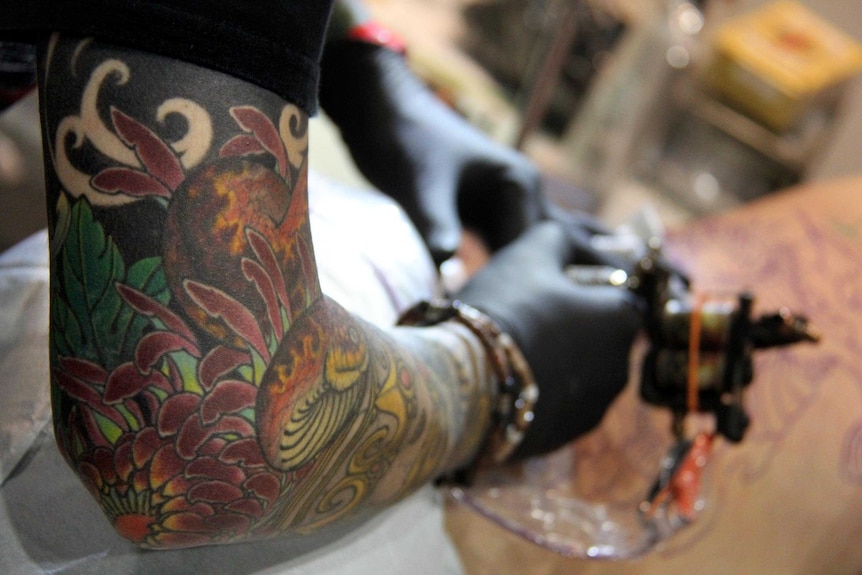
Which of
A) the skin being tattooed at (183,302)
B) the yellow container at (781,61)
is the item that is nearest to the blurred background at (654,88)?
the yellow container at (781,61)

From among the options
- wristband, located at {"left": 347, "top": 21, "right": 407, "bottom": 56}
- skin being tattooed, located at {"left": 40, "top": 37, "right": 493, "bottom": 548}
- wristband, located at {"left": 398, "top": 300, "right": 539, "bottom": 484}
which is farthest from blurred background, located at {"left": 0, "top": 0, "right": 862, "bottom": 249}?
skin being tattooed, located at {"left": 40, "top": 37, "right": 493, "bottom": 548}

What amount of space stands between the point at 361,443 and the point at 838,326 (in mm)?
751

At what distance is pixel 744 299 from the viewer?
709 millimetres

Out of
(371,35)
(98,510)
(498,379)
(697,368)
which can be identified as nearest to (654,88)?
(371,35)

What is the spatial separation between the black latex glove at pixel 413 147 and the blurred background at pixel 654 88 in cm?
36

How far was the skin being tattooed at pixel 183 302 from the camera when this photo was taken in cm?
32

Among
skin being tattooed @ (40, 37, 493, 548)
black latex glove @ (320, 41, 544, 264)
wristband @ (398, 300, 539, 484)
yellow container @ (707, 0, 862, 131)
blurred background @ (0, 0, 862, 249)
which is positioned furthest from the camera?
yellow container @ (707, 0, 862, 131)

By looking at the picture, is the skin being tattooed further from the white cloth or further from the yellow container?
the yellow container

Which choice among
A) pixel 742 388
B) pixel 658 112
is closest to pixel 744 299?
pixel 742 388

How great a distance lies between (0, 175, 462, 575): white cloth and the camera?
1.41 ft

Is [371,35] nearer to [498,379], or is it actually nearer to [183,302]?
[498,379]

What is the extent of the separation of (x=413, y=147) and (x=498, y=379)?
0.32 meters

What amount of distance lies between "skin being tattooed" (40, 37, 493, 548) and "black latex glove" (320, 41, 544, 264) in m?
0.43

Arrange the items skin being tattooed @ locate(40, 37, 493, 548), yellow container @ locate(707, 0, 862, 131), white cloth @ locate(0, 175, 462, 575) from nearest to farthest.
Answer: skin being tattooed @ locate(40, 37, 493, 548), white cloth @ locate(0, 175, 462, 575), yellow container @ locate(707, 0, 862, 131)
